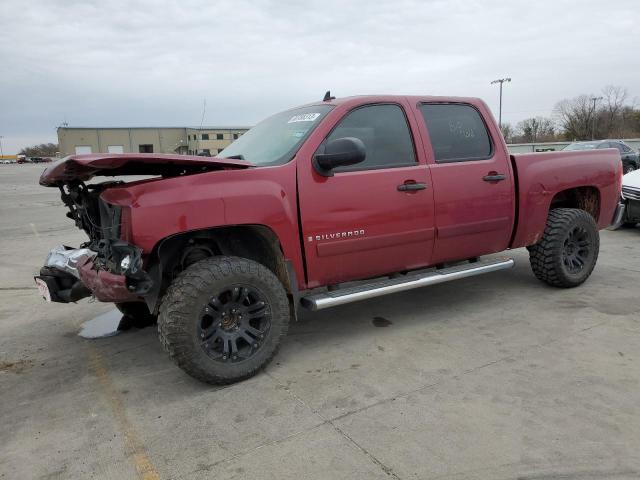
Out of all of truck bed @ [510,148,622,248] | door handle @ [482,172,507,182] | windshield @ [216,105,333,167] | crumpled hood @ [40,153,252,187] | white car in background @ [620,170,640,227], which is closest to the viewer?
crumpled hood @ [40,153,252,187]

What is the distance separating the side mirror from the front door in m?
0.14

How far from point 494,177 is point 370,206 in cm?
139

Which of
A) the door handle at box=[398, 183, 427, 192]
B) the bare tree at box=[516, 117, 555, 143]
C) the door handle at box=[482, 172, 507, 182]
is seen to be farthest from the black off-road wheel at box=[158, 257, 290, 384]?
the bare tree at box=[516, 117, 555, 143]

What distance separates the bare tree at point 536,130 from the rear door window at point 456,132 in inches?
2908

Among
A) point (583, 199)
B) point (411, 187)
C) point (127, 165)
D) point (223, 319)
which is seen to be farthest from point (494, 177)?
point (127, 165)

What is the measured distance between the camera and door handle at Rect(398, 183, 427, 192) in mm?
3969

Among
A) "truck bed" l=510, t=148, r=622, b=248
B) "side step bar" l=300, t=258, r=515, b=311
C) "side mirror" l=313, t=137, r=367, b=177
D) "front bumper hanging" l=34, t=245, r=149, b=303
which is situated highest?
"side mirror" l=313, t=137, r=367, b=177

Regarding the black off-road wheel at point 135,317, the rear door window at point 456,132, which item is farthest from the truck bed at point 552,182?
the black off-road wheel at point 135,317

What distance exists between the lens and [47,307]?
5398mm

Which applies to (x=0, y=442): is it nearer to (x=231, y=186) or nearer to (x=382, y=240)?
(x=231, y=186)

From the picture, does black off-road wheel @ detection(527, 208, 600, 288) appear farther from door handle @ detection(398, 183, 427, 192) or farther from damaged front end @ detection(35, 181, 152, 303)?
damaged front end @ detection(35, 181, 152, 303)

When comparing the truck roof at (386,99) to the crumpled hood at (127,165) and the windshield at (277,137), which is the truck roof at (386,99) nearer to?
the windshield at (277,137)

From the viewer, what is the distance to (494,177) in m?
4.51

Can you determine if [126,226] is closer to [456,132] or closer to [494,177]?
[456,132]
